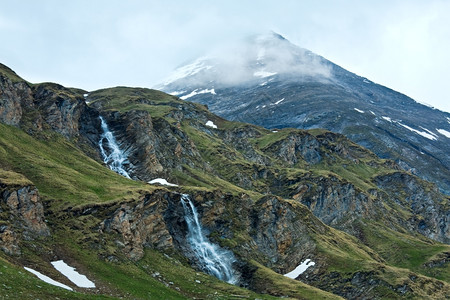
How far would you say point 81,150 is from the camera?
527 feet

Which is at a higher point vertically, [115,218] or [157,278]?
[115,218]

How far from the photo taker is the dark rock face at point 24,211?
284 feet

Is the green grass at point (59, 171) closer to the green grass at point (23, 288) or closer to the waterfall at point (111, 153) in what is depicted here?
the waterfall at point (111, 153)

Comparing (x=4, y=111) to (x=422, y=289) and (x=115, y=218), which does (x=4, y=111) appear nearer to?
(x=115, y=218)

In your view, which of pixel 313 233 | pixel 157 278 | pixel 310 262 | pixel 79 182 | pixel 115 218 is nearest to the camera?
pixel 157 278

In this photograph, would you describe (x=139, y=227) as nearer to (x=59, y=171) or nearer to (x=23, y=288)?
(x=59, y=171)

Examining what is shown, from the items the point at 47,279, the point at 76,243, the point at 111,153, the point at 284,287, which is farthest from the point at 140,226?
the point at 111,153

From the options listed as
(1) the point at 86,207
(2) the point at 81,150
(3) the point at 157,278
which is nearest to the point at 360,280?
(3) the point at 157,278

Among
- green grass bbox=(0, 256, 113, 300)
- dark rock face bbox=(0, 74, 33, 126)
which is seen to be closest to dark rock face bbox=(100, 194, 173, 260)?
green grass bbox=(0, 256, 113, 300)

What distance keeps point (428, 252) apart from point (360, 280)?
73443 mm

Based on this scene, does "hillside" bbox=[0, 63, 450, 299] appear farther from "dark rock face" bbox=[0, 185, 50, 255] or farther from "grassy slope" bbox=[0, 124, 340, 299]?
"grassy slope" bbox=[0, 124, 340, 299]

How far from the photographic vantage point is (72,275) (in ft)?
255

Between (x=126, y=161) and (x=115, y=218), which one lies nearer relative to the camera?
(x=115, y=218)

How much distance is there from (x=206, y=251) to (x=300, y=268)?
34201 millimetres
